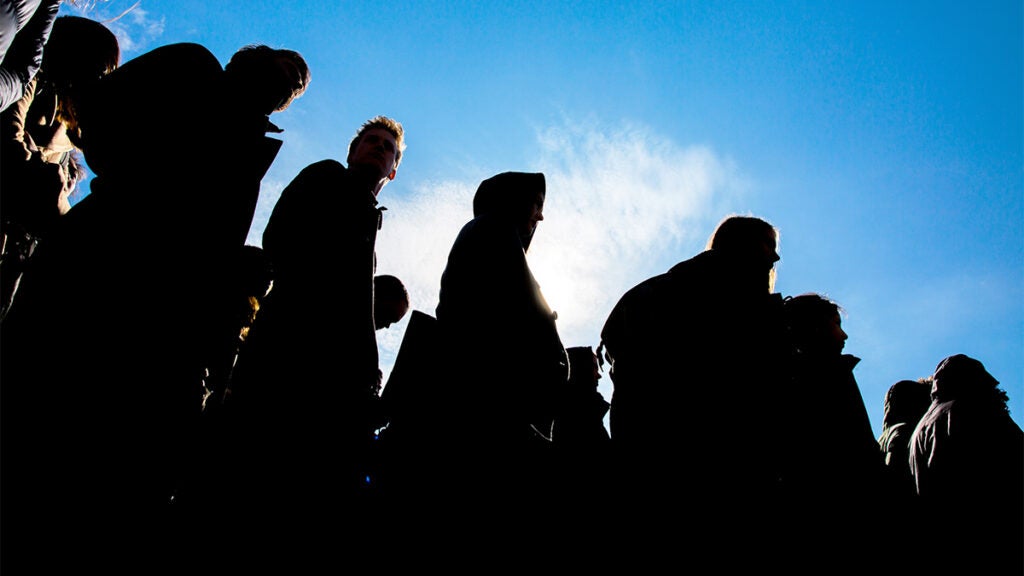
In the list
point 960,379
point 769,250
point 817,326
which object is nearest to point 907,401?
point 960,379

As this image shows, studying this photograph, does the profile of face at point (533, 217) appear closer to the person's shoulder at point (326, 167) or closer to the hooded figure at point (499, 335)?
the hooded figure at point (499, 335)

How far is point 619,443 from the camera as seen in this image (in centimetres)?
273

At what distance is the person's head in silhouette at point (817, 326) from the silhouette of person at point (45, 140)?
4574 millimetres

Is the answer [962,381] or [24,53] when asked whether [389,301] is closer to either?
[24,53]

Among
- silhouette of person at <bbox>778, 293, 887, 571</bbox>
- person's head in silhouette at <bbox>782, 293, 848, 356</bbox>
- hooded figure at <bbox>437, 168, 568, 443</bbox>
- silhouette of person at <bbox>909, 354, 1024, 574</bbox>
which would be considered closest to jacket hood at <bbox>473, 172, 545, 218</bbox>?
hooded figure at <bbox>437, 168, 568, 443</bbox>

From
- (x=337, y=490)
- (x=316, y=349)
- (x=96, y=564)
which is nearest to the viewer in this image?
(x=96, y=564)

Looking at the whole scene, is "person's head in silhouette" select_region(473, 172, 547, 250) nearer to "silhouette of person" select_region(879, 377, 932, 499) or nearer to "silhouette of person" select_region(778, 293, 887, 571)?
"silhouette of person" select_region(778, 293, 887, 571)

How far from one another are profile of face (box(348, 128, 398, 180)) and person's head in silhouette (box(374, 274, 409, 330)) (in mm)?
1285

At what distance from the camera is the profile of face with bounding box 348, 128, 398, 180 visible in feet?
11.0

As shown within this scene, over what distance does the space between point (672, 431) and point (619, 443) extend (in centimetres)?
37

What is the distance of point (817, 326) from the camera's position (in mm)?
4223

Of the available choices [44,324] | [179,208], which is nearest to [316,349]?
[179,208]

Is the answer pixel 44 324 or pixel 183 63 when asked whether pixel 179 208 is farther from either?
pixel 183 63

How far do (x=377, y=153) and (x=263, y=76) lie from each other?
99 cm
